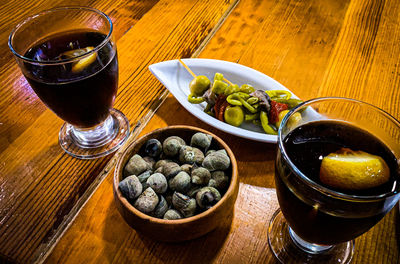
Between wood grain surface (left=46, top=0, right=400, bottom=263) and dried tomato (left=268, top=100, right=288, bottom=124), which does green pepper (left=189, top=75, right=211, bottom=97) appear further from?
dried tomato (left=268, top=100, right=288, bottom=124)

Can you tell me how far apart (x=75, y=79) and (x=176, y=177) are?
301 mm

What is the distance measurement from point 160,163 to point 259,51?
0.59 m

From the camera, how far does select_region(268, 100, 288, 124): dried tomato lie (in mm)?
835

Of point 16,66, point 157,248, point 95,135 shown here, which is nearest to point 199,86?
point 95,135

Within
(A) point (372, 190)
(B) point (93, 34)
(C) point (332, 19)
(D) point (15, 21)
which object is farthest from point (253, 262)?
(D) point (15, 21)

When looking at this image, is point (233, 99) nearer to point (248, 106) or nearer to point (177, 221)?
point (248, 106)

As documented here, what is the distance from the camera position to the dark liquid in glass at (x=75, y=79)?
683mm

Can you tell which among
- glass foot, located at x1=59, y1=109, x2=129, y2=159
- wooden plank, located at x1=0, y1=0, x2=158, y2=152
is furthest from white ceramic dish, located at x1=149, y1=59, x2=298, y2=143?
wooden plank, located at x1=0, y1=0, x2=158, y2=152

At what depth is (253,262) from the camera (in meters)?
0.61

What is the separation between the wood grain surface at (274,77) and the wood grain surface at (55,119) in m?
0.05

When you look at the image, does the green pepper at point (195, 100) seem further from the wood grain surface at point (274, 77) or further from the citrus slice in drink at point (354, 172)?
the citrus slice in drink at point (354, 172)

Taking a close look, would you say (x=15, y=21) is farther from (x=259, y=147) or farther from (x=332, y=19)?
(x=332, y=19)

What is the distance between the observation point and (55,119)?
89 cm

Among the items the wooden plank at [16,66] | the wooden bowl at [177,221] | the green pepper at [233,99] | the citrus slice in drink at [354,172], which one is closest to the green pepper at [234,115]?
the green pepper at [233,99]
